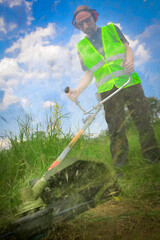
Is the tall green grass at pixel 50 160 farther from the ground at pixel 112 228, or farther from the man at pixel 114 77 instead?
the ground at pixel 112 228

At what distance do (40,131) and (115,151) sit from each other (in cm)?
62

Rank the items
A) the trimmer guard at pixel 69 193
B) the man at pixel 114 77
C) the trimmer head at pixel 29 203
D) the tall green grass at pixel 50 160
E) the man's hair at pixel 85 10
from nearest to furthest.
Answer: the trimmer guard at pixel 69 193 → the trimmer head at pixel 29 203 → the tall green grass at pixel 50 160 → the man at pixel 114 77 → the man's hair at pixel 85 10

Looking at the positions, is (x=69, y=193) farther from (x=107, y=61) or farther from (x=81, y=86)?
(x=107, y=61)

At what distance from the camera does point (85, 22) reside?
47.6 inches

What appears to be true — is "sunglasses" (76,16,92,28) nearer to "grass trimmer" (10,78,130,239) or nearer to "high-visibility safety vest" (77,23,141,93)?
"high-visibility safety vest" (77,23,141,93)

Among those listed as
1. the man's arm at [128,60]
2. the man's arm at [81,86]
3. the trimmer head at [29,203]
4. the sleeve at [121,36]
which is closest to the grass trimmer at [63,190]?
the trimmer head at [29,203]

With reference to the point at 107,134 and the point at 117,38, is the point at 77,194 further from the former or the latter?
the point at 117,38

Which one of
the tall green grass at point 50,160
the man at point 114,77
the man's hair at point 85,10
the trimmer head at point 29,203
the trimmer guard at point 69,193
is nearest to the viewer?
the trimmer guard at point 69,193

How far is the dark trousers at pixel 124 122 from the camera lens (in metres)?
1.06

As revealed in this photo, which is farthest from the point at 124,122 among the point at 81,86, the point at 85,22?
the point at 85,22

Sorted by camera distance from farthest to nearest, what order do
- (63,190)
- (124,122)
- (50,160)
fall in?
(50,160) → (124,122) → (63,190)

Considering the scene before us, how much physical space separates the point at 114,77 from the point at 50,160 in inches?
28.5

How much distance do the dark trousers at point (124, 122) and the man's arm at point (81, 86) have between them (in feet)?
0.46

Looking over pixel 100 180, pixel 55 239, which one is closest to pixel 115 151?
pixel 100 180
